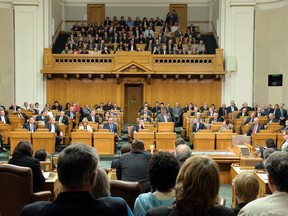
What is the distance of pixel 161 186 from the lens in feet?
9.77

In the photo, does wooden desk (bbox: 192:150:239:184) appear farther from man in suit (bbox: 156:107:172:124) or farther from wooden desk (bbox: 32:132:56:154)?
man in suit (bbox: 156:107:172:124)

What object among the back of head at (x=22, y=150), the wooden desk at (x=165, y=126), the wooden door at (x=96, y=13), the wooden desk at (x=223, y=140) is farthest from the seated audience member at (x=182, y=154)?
the wooden door at (x=96, y=13)

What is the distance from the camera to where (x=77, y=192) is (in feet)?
6.86

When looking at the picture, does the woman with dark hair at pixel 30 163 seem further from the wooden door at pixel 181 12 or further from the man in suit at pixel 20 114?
the wooden door at pixel 181 12

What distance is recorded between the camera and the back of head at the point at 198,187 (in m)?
2.11

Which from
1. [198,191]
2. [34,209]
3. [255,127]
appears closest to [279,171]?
[198,191]

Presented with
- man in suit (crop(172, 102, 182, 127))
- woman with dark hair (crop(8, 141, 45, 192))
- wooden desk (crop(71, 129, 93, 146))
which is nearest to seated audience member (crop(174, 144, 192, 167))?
woman with dark hair (crop(8, 141, 45, 192))

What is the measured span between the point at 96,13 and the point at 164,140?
40.3 feet

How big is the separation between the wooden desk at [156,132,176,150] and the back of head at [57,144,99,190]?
9768 millimetres

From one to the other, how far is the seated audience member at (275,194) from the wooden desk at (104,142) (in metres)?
9.82

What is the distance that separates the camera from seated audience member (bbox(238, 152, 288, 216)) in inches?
91.0

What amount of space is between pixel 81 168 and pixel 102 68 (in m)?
15.9

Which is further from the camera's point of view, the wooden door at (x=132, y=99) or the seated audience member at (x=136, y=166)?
the wooden door at (x=132, y=99)

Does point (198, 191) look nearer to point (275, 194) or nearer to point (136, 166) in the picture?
point (275, 194)
